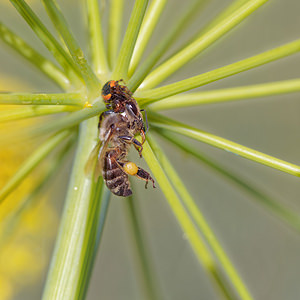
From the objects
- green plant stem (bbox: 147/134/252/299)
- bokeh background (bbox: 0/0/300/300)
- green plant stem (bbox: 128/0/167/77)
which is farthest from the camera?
bokeh background (bbox: 0/0/300/300)

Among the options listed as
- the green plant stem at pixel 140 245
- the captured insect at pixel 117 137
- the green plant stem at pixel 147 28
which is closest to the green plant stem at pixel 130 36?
the captured insect at pixel 117 137

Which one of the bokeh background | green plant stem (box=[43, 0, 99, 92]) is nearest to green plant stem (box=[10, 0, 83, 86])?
green plant stem (box=[43, 0, 99, 92])

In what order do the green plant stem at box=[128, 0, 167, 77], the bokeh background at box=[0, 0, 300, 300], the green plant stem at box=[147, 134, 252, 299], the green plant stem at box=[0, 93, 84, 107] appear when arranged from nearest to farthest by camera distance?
the green plant stem at box=[0, 93, 84, 107], the green plant stem at box=[147, 134, 252, 299], the green plant stem at box=[128, 0, 167, 77], the bokeh background at box=[0, 0, 300, 300]

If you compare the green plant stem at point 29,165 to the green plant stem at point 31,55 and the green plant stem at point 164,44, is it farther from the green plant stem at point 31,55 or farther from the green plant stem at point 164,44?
the green plant stem at point 164,44

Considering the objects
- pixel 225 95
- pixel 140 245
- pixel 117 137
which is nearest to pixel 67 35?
pixel 117 137

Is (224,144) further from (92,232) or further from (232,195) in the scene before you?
(232,195)

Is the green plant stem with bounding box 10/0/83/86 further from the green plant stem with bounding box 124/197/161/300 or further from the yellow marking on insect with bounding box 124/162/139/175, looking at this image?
the green plant stem with bounding box 124/197/161/300

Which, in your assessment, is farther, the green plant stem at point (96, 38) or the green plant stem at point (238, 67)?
the green plant stem at point (96, 38)
